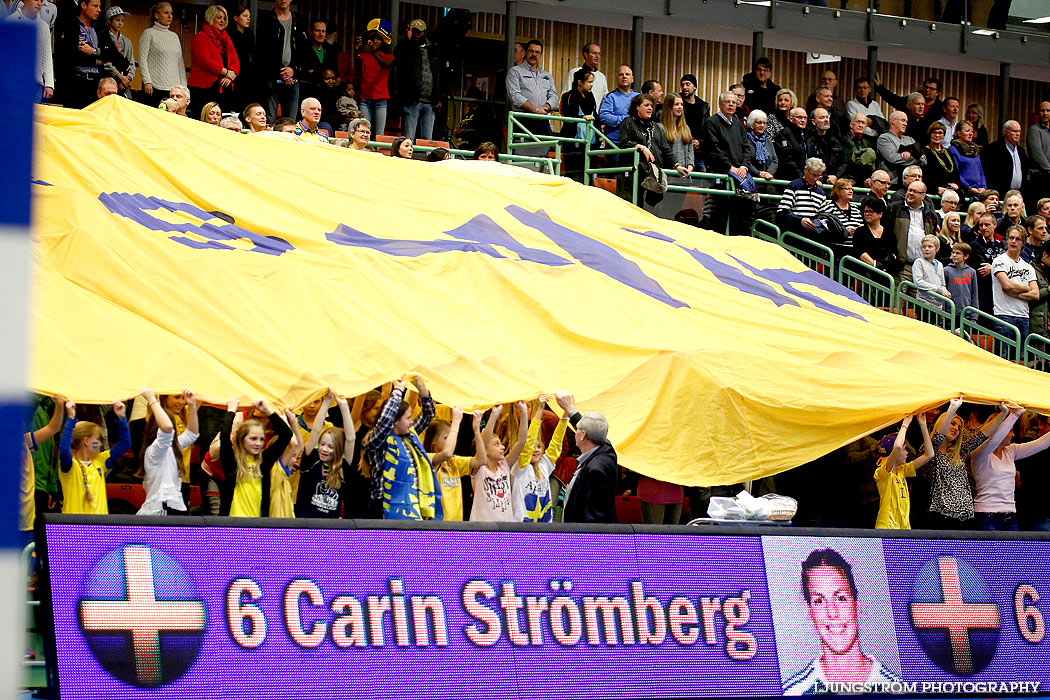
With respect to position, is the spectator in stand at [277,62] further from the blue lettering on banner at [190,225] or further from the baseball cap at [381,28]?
the blue lettering on banner at [190,225]

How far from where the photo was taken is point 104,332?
32.0 ft

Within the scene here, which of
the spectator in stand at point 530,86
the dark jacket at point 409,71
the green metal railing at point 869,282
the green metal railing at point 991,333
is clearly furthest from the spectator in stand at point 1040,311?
the dark jacket at point 409,71

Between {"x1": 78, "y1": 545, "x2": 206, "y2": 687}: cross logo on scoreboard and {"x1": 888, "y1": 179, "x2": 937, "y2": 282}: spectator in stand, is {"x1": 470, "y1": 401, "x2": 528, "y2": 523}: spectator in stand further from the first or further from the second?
{"x1": 888, "y1": 179, "x2": 937, "y2": 282}: spectator in stand

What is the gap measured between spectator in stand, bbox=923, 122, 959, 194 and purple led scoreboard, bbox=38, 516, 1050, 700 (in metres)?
10.7

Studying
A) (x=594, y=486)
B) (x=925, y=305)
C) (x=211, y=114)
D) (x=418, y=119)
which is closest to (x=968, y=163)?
(x=925, y=305)

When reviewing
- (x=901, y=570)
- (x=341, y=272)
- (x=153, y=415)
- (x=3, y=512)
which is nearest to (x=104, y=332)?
(x=153, y=415)

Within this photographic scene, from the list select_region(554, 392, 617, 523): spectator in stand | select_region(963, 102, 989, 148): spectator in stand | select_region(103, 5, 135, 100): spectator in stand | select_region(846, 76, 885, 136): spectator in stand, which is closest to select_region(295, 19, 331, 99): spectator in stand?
select_region(103, 5, 135, 100): spectator in stand

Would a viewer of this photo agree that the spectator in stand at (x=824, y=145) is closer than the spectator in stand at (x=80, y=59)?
No

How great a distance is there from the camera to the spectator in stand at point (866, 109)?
1973cm

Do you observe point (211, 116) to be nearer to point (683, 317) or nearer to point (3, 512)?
point (683, 317)

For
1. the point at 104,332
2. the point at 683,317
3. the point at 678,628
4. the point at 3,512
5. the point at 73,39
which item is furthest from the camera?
the point at 73,39

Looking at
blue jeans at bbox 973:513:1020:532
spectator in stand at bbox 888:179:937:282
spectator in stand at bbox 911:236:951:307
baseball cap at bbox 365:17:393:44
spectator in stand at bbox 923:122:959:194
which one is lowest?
blue jeans at bbox 973:513:1020:532

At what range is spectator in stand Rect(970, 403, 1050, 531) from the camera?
11.7 meters

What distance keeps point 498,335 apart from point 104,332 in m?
2.99
